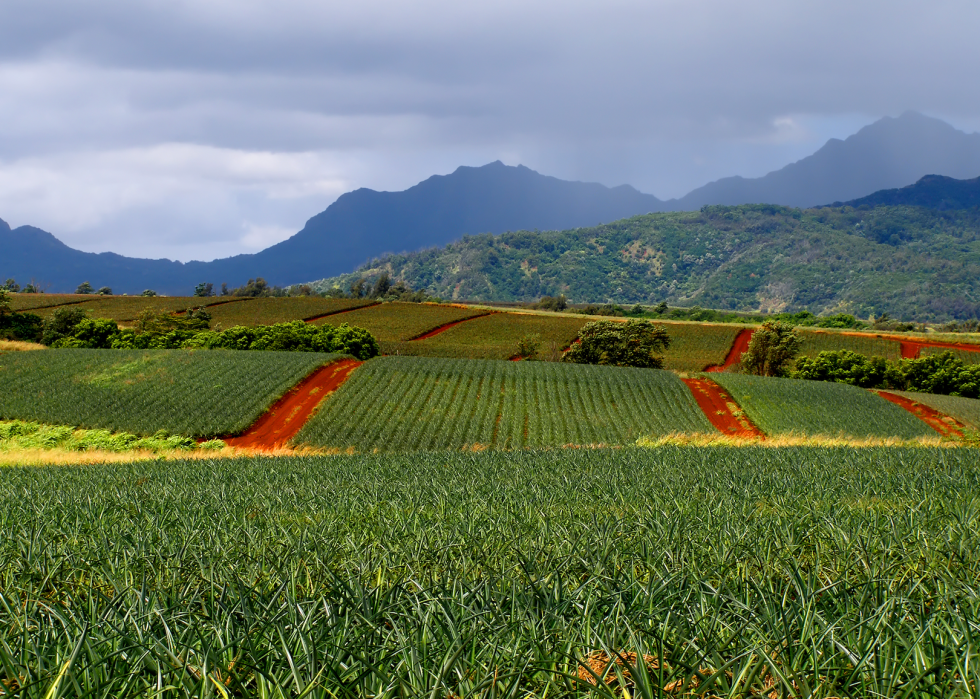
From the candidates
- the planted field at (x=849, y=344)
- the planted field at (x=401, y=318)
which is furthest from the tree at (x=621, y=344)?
the planted field at (x=401, y=318)

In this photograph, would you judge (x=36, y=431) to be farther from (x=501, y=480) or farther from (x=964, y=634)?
(x=964, y=634)

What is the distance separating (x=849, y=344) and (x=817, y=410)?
4703 centimetres

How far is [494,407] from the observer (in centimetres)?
4078

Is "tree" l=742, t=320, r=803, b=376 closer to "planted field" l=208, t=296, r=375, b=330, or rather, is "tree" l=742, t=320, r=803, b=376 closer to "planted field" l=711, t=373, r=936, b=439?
"planted field" l=711, t=373, r=936, b=439

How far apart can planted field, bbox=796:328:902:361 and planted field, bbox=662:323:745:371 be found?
9474 millimetres

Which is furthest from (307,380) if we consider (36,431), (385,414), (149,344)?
(149,344)

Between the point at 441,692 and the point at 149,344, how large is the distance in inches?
2628

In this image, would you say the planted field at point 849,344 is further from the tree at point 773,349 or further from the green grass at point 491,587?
the green grass at point 491,587

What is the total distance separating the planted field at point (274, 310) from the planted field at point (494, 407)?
4974 centimetres

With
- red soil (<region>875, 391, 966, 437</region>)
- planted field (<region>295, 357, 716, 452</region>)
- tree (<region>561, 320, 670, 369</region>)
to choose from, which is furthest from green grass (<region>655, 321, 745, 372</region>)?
red soil (<region>875, 391, 966, 437</region>)

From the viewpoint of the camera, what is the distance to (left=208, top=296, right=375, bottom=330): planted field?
94.0m

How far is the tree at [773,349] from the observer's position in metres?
63.3

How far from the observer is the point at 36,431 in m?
33.7

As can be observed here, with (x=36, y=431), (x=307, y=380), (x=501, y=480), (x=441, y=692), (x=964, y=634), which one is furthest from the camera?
(x=307, y=380)
